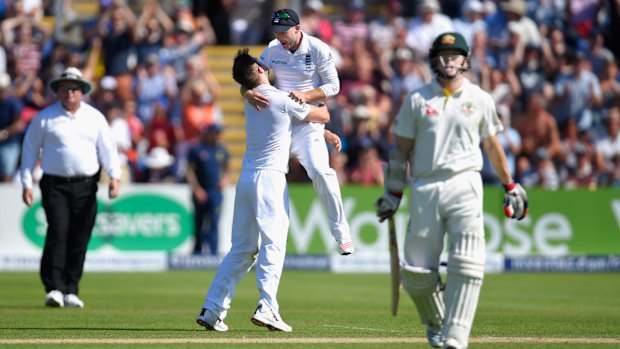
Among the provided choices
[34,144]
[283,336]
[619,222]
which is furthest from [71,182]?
[619,222]

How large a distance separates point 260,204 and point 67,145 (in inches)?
161

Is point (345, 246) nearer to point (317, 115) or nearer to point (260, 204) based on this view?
point (260, 204)

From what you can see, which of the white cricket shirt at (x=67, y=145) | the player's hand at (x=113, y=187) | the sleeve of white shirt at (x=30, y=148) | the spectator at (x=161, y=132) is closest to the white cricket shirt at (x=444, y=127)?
the player's hand at (x=113, y=187)

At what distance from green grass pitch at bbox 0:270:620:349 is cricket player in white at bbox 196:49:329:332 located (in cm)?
30

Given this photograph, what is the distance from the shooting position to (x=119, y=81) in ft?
80.7

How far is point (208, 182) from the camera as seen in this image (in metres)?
22.3

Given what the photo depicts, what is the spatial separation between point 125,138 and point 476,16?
7895mm

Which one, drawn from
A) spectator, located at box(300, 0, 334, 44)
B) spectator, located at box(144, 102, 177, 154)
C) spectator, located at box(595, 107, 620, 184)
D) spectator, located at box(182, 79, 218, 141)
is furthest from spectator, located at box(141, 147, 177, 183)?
spectator, located at box(595, 107, 620, 184)

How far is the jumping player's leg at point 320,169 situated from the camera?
11055 mm

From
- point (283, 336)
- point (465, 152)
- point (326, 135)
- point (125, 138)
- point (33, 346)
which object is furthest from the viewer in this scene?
point (125, 138)

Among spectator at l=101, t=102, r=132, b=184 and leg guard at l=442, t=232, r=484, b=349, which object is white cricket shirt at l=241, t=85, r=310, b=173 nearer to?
leg guard at l=442, t=232, r=484, b=349

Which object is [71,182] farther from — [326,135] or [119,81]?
[119,81]

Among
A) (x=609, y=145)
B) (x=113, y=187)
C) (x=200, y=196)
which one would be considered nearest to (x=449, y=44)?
(x=113, y=187)

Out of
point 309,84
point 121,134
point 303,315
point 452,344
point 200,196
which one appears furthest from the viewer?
point 121,134
